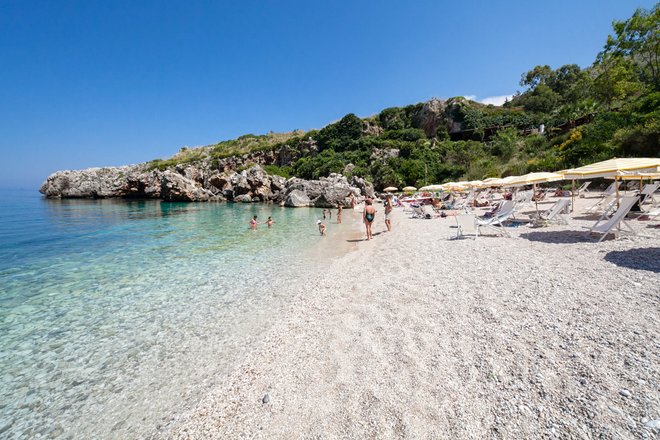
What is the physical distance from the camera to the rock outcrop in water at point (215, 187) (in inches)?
1199

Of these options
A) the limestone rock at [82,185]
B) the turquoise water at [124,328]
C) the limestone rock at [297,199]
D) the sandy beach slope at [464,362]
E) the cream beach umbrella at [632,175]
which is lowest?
the turquoise water at [124,328]

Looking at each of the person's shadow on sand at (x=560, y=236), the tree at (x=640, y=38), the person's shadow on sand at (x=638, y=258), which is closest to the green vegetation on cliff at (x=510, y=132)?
the tree at (x=640, y=38)

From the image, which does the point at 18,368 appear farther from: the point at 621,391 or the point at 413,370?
the point at 621,391

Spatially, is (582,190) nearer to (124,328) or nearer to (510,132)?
(124,328)

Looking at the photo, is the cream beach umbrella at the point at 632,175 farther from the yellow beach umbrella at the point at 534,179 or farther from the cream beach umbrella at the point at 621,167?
the yellow beach umbrella at the point at 534,179

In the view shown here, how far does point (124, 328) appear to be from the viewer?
4.71 metres

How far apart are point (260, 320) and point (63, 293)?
519cm

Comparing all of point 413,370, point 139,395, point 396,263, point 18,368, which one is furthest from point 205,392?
point 396,263

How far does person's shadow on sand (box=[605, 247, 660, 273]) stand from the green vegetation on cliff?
63.8 ft

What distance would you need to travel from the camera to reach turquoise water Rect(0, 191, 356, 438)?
304 cm

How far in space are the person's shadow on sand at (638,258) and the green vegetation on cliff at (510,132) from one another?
63.8 ft

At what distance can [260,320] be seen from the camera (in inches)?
189

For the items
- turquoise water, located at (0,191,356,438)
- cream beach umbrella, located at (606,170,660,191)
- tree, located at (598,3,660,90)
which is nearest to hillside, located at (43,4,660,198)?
tree, located at (598,3,660,90)

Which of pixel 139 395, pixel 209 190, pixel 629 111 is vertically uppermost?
pixel 629 111
